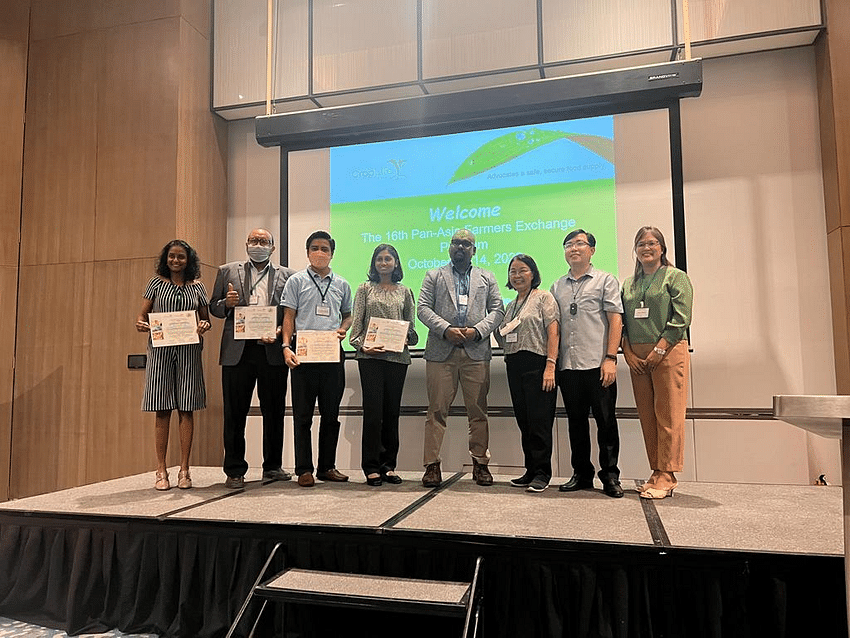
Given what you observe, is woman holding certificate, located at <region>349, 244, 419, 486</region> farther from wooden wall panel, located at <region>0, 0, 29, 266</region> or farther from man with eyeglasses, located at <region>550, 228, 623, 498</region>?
wooden wall panel, located at <region>0, 0, 29, 266</region>

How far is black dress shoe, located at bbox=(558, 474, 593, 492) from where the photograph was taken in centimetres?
332

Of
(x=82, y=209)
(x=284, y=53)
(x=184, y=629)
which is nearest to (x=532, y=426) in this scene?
(x=184, y=629)

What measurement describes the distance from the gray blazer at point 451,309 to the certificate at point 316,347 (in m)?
0.51

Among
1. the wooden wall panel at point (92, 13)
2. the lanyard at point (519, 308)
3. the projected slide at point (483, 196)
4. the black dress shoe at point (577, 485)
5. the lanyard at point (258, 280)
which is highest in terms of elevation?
the wooden wall panel at point (92, 13)

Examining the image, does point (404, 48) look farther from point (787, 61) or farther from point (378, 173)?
point (787, 61)

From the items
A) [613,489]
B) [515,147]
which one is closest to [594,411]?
[613,489]

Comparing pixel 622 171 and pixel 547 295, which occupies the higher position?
pixel 622 171

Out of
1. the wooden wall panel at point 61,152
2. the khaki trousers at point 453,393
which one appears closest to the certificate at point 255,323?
the khaki trousers at point 453,393

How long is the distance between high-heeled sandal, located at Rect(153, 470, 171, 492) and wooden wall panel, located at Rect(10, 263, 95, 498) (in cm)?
157

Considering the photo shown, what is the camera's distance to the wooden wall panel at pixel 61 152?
485 centimetres

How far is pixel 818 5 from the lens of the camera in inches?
154

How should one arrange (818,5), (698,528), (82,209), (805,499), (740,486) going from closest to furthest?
(698,528)
(805,499)
(740,486)
(818,5)
(82,209)

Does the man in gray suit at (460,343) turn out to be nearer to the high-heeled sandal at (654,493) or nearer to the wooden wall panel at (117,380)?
the high-heeled sandal at (654,493)

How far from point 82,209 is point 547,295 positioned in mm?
3683
